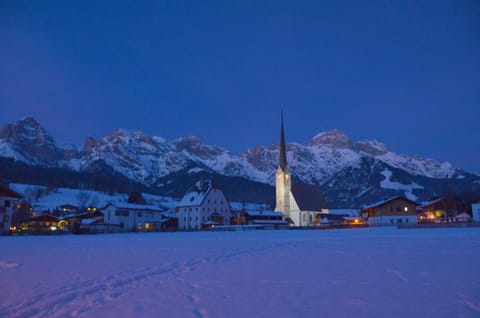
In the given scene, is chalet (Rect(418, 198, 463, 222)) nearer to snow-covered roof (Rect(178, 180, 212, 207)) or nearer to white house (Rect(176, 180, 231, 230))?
white house (Rect(176, 180, 231, 230))

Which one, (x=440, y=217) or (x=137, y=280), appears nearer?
(x=137, y=280)

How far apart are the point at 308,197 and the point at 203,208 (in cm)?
3954

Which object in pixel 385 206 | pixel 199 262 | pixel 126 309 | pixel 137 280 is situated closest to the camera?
pixel 126 309

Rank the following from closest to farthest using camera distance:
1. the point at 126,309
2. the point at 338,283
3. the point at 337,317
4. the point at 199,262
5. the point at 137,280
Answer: the point at 337,317
the point at 126,309
the point at 338,283
the point at 137,280
the point at 199,262

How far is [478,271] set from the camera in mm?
14133

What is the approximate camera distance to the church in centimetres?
11425

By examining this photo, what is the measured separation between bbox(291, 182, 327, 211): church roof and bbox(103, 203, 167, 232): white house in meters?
44.7

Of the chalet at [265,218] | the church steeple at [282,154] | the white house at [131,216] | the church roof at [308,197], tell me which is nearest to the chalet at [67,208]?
the white house at [131,216]

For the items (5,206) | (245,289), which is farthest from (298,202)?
(245,289)

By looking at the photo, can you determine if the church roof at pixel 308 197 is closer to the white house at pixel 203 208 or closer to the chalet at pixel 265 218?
the chalet at pixel 265 218

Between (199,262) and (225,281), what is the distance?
5.52 meters

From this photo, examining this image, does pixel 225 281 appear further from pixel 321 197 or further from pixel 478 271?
pixel 321 197

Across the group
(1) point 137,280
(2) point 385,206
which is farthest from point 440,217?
(1) point 137,280

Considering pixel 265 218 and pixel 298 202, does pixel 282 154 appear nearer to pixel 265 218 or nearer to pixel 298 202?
pixel 298 202
